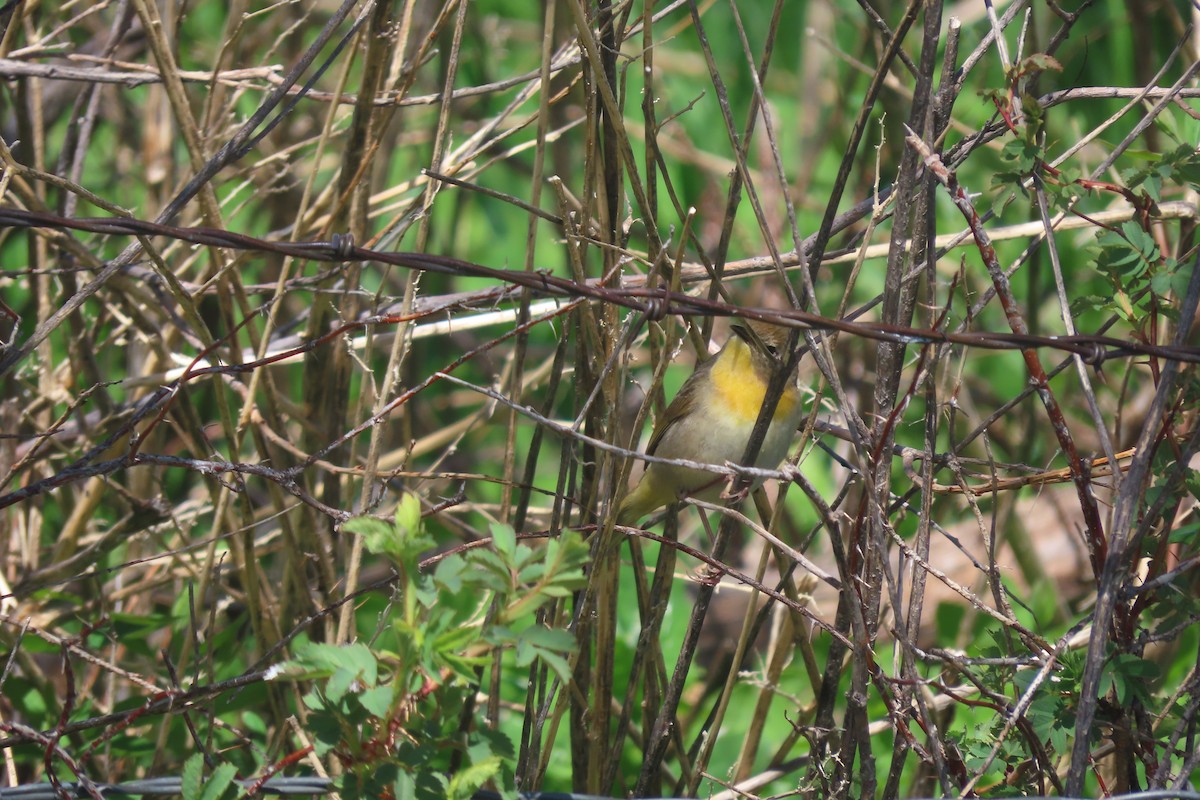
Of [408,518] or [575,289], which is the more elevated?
[575,289]

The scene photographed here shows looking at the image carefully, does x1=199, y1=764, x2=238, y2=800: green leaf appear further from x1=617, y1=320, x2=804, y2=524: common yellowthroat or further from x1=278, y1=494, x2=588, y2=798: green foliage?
x1=617, y1=320, x2=804, y2=524: common yellowthroat

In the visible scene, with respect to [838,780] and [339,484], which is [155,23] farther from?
[838,780]

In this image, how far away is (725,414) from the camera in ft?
9.71

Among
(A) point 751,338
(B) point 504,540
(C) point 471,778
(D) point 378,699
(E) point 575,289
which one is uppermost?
(E) point 575,289

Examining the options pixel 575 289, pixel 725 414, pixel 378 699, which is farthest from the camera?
pixel 725 414

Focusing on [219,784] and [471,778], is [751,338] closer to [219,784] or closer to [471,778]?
[471,778]

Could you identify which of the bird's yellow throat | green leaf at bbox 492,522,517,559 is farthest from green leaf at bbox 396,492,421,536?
the bird's yellow throat

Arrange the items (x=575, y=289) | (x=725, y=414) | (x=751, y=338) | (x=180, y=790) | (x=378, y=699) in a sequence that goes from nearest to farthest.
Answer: (x=378, y=699) < (x=575, y=289) < (x=180, y=790) < (x=751, y=338) < (x=725, y=414)

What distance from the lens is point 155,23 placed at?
249 cm

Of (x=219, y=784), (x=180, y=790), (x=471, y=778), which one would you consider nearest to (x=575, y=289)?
(x=471, y=778)

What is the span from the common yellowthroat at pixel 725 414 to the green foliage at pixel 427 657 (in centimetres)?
124

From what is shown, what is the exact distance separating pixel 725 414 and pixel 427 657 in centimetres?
156

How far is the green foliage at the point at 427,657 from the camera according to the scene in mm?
1537

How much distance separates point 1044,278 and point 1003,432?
3.07ft
